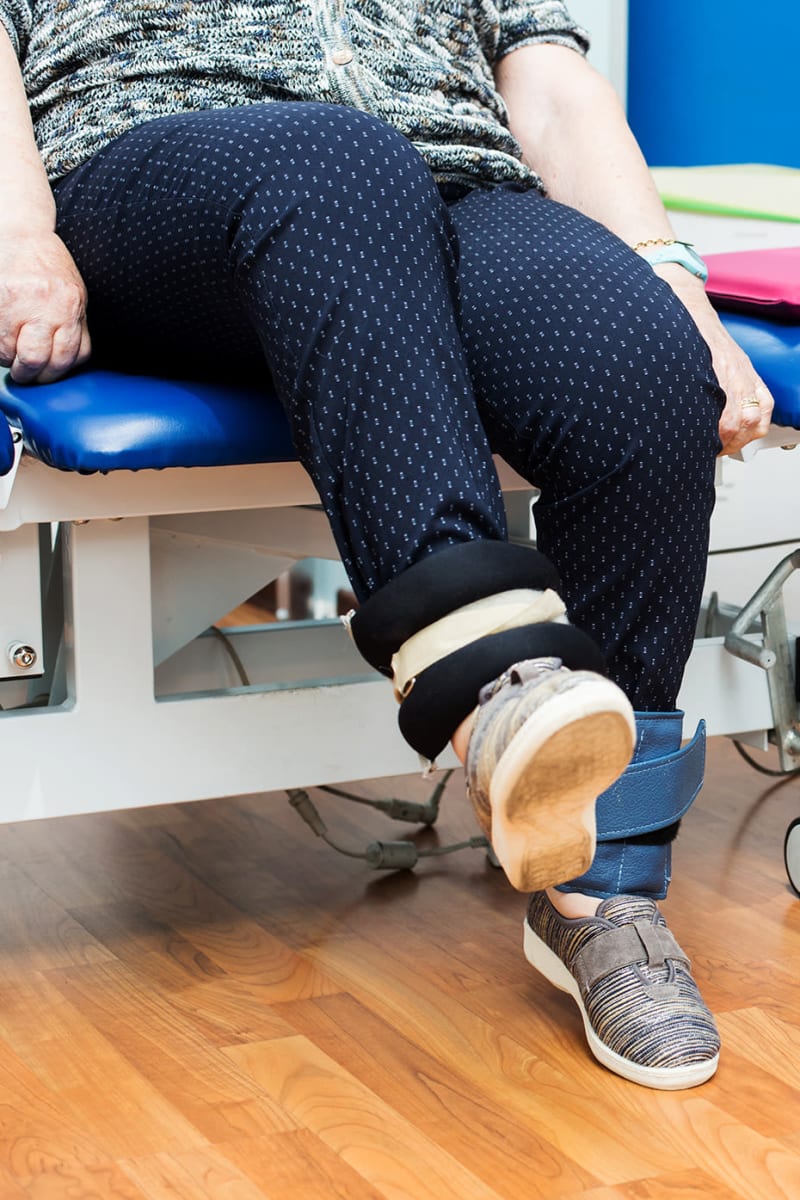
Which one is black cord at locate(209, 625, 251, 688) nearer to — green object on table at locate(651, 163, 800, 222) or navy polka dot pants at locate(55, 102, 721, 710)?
navy polka dot pants at locate(55, 102, 721, 710)

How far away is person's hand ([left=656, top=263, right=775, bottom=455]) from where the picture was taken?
1170 mm

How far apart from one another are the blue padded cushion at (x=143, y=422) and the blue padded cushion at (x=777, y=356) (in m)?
0.42

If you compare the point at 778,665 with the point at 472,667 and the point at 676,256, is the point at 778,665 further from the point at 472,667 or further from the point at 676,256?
the point at 472,667

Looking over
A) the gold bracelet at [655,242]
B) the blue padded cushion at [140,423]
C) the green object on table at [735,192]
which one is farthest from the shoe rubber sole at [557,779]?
the green object on table at [735,192]

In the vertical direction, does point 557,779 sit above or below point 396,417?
below

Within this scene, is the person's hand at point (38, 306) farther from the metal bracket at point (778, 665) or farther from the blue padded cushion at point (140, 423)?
the metal bracket at point (778, 665)

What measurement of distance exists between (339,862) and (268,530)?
38cm

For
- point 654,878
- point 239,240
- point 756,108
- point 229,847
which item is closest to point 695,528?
point 654,878

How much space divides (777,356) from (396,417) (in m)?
0.51

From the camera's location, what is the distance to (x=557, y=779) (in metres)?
0.82

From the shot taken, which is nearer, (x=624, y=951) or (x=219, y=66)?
(x=624, y=951)

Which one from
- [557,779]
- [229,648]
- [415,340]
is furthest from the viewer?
[229,648]

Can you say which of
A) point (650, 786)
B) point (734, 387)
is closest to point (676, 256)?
point (734, 387)

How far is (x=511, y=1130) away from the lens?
0.97 m
